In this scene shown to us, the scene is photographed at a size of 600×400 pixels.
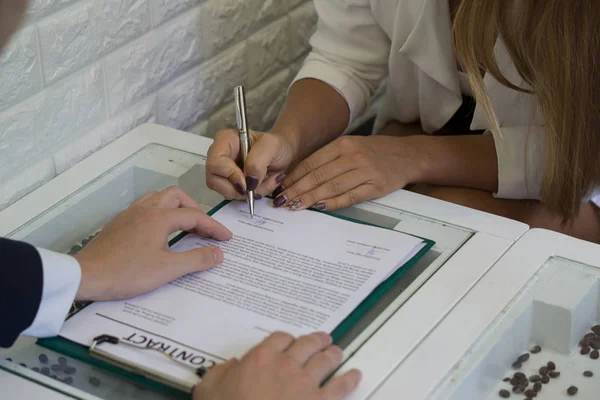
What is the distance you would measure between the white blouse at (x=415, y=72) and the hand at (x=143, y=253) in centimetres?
49

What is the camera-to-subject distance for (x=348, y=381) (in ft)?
2.50

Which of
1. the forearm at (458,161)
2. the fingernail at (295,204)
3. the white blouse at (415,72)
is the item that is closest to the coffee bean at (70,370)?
the fingernail at (295,204)

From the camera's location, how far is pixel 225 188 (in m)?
1.04

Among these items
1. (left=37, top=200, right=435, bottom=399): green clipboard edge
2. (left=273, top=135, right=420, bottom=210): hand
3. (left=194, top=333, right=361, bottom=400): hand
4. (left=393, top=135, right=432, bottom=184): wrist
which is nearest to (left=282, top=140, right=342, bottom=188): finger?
(left=273, top=135, right=420, bottom=210): hand

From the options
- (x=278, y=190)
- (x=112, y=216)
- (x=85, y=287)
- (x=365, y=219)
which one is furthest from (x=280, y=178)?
(x=85, y=287)

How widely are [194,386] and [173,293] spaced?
15 centimetres

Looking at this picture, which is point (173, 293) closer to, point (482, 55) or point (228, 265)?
point (228, 265)

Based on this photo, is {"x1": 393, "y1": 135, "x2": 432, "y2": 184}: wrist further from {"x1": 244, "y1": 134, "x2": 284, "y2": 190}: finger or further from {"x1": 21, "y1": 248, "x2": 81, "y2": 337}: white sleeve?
{"x1": 21, "y1": 248, "x2": 81, "y2": 337}: white sleeve

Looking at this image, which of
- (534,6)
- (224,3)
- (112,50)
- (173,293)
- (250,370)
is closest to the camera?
(250,370)

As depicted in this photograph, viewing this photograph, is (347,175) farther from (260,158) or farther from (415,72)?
(415,72)

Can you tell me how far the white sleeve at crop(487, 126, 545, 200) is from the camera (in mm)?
1229

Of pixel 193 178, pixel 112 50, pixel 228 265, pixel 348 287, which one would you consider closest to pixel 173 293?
pixel 228 265

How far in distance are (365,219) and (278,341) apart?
1.04 ft

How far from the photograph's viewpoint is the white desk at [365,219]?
826mm
